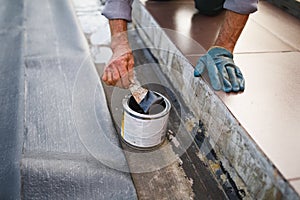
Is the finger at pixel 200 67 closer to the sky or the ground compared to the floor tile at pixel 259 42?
closer to the sky

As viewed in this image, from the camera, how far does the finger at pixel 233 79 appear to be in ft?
3.35

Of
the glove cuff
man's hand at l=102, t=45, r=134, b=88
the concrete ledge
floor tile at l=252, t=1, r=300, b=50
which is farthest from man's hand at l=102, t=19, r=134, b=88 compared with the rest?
the concrete ledge

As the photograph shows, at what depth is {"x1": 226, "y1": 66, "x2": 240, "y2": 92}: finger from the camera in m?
1.02

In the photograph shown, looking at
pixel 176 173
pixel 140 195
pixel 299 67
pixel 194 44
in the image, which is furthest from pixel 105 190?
pixel 299 67

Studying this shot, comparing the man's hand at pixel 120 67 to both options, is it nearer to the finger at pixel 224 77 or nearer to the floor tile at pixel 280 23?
the finger at pixel 224 77

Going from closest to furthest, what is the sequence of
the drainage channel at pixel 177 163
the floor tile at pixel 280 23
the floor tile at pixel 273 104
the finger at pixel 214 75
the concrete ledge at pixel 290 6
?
1. the floor tile at pixel 273 104
2. the drainage channel at pixel 177 163
3. the finger at pixel 214 75
4. the floor tile at pixel 280 23
5. the concrete ledge at pixel 290 6

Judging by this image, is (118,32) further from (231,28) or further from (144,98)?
(231,28)

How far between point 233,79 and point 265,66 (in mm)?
291

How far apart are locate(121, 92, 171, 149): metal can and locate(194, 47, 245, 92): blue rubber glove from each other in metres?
0.20

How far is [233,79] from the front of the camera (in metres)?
1.03

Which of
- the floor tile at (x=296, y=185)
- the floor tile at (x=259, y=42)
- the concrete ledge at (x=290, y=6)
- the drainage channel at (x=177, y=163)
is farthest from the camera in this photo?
the concrete ledge at (x=290, y=6)

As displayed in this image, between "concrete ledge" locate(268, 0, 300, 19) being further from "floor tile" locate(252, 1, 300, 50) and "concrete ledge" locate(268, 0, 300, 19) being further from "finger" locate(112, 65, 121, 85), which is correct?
"finger" locate(112, 65, 121, 85)

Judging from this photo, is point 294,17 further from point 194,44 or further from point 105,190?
point 105,190

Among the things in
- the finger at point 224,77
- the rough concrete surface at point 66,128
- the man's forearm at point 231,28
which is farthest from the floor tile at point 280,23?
the rough concrete surface at point 66,128
